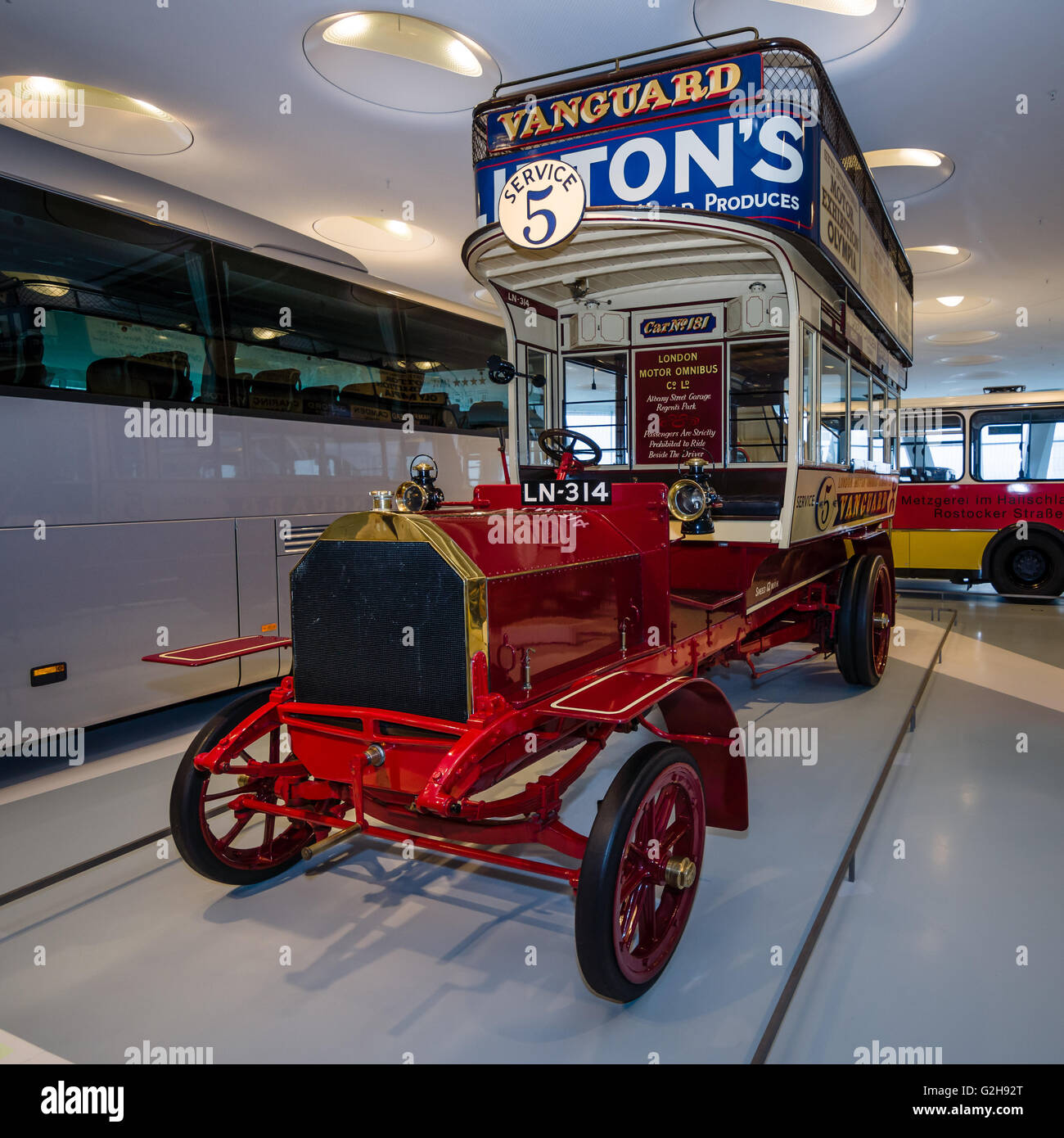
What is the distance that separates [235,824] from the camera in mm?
2719

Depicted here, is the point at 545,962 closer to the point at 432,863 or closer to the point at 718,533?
the point at 432,863

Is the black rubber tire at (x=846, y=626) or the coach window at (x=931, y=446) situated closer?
the black rubber tire at (x=846, y=626)

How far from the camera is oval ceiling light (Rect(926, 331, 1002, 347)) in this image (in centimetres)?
1255

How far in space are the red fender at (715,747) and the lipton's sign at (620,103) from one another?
2.50 metres

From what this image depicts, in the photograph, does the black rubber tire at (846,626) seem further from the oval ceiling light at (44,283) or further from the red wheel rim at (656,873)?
the oval ceiling light at (44,283)

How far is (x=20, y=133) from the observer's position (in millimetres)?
3789

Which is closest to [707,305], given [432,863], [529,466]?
[529,466]

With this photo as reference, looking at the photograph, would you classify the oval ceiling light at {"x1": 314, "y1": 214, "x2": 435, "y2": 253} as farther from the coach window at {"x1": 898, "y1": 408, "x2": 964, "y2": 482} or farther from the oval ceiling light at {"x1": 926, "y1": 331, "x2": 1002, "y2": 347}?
the oval ceiling light at {"x1": 926, "y1": 331, "x2": 1002, "y2": 347}

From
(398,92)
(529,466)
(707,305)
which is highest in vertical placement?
(398,92)

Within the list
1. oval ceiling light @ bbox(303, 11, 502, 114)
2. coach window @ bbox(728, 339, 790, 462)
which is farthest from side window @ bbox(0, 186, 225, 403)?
coach window @ bbox(728, 339, 790, 462)

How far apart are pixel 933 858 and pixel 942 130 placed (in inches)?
207

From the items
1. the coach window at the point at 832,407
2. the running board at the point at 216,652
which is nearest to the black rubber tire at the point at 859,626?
the coach window at the point at 832,407

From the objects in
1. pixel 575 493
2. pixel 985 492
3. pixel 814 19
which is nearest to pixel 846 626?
pixel 575 493

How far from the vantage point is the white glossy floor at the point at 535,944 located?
6.38 feet
